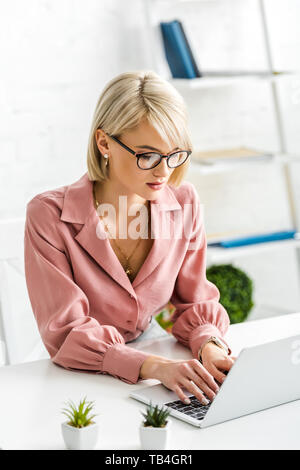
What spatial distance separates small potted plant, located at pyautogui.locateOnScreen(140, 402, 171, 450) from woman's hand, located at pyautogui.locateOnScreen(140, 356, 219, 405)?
19 centimetres

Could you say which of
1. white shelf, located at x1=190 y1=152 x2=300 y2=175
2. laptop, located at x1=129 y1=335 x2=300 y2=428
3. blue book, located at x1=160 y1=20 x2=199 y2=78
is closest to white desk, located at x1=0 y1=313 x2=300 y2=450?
laptop, located at x1=129 y1=335 x2=300 y2=428

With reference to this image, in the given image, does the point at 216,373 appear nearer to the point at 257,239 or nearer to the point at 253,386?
the point at 253,386

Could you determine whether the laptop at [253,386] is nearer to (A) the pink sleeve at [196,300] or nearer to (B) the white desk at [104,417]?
(B) the white desk at [104,417]

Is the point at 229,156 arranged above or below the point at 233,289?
above

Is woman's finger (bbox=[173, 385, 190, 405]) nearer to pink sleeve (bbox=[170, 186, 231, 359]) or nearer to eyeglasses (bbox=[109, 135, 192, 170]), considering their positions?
pink sleeve (bbox=[170, 186, 231, 359])

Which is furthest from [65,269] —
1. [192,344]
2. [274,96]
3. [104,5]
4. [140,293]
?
[274,96]

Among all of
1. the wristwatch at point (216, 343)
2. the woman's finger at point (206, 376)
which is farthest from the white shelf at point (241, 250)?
the woman's finger at point (206, 376)

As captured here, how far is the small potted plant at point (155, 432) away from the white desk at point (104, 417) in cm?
3

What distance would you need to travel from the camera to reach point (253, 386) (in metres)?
1.21

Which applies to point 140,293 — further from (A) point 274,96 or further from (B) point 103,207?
(A) point 274,96

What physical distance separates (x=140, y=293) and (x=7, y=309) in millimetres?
399

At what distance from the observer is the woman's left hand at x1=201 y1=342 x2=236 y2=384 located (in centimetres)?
142

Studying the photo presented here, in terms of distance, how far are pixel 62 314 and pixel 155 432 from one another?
1.69 ft

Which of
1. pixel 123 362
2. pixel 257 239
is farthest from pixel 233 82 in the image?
pixel 123 362
